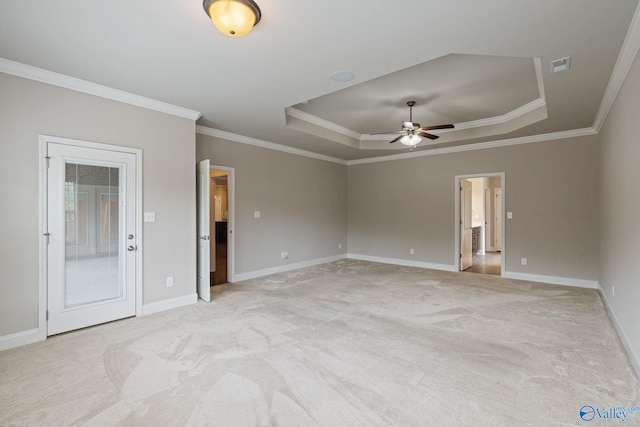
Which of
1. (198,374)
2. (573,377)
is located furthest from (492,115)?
(198,374)

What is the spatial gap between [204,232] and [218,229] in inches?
221

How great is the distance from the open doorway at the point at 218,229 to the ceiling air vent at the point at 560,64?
546cm

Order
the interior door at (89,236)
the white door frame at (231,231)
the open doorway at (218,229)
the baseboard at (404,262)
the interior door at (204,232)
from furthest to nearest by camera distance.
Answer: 1. the baseboard at (404,262)
2. the open doorway at (218,229)
3. the white door frame at (231,231)
4. the interior door at (204,232)
5. the interior door at (89,236)

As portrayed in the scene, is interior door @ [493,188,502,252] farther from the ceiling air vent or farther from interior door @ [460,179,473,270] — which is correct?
the ceiling air vent

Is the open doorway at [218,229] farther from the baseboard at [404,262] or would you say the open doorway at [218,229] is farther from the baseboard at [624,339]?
the baseboard at [624,339]

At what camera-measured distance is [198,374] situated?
7.89ft

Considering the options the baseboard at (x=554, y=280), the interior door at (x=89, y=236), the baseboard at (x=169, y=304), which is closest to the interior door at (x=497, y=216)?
the baseboard at (x=554, y=280)

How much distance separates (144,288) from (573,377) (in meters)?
4.47

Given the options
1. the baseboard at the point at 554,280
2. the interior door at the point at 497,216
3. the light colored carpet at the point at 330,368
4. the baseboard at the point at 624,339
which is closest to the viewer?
the light colored carpet at the point at 330,368

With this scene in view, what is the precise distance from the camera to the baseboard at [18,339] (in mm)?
2854

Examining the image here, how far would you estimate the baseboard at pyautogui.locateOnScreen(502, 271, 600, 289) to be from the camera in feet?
16.6

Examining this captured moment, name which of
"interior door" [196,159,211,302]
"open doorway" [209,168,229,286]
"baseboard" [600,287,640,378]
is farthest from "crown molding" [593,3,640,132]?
"open doorway" [209,168,229,286]

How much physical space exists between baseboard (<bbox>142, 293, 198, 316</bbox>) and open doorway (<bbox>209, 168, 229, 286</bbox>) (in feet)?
4.08

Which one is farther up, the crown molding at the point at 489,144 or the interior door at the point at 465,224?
the crown molding at the point at 489,144
